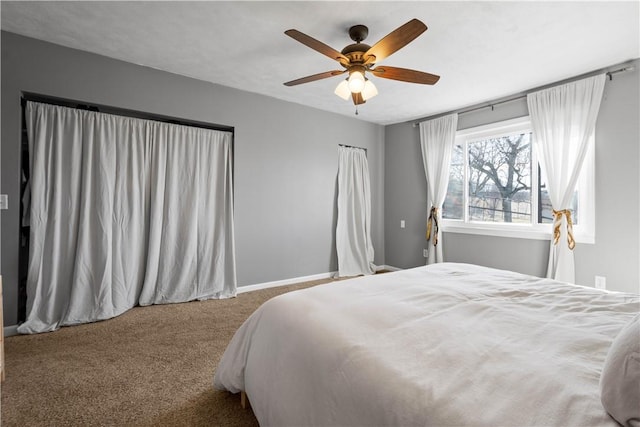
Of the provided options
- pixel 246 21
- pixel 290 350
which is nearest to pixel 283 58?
pixel 246 21

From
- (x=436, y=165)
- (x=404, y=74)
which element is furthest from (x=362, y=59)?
(x=436, y=165)

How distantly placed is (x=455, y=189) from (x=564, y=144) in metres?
1.47

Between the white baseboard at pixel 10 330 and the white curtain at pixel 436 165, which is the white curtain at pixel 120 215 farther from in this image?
the white curtain at pixel 436 165

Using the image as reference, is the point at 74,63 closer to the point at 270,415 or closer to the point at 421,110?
the point at 270,415

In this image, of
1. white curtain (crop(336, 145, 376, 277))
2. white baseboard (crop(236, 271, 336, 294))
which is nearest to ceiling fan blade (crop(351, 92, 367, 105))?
white curtain (crop(336, 145, 376, 277))

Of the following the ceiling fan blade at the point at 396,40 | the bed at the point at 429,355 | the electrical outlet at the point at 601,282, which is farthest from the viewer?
the electrical outlet at the point at 601,282

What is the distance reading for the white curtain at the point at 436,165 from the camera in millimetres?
4352

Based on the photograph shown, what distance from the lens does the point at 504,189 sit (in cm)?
390

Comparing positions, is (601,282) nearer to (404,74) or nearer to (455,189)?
(455,189)

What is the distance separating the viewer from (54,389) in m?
1.81

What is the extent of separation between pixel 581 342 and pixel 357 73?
6.74 feet

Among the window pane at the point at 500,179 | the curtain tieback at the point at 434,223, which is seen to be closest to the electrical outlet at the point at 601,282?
the window pane at the point at 500,179

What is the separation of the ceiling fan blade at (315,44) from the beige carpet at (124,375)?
226 centimetres

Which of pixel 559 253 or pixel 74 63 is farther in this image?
pixel 559 253
